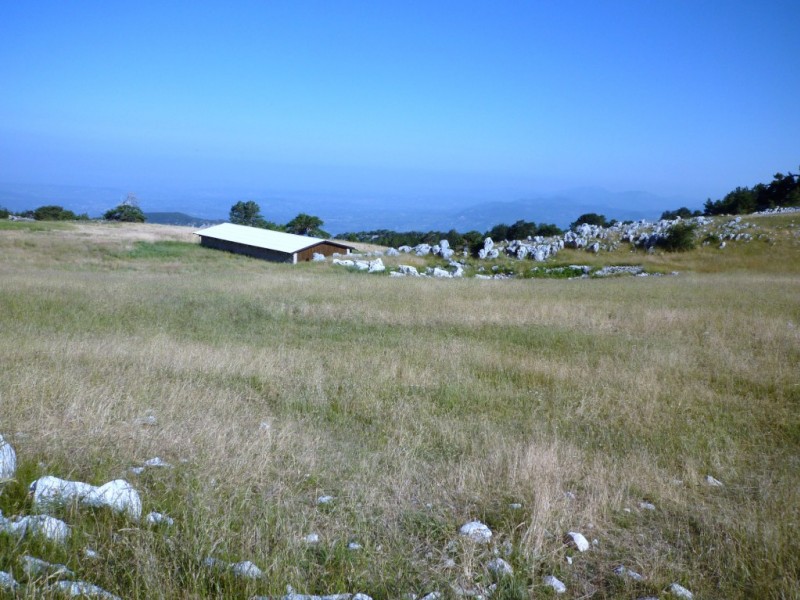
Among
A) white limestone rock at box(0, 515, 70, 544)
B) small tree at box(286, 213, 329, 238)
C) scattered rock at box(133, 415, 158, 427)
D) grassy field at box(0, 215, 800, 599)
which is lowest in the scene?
grassy field at box(0, 215, 800, 599)

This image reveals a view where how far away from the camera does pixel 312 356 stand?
10.6 metres

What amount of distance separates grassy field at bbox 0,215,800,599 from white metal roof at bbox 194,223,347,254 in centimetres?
3114

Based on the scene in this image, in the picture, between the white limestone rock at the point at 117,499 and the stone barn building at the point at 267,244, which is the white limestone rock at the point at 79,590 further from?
the stone barn building at the point at 267,244

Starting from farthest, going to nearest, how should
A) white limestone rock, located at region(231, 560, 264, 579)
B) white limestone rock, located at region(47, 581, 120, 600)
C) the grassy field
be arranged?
1. the grassy field
2. white limestone rock, located at region(231, 560, 264, 579)
3. white limestone rock, located at region(47, 581, 120, 600)

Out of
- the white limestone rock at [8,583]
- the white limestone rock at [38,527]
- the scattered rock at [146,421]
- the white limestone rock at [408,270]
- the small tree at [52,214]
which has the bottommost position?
the white limestone rock at [408,270]

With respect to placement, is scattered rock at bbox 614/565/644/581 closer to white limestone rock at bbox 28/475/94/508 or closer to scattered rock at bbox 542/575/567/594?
scattered rock at bbox 542/575/567/594

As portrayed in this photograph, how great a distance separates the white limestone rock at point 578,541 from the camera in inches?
153

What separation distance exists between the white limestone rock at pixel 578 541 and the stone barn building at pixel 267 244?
1615 inches

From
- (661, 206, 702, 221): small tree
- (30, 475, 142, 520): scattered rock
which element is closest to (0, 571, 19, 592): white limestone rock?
(30, 475, 142, 520): scattered rock

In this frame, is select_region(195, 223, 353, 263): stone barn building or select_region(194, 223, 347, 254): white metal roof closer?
select_region(195, 223, 353, 263): stone barn building

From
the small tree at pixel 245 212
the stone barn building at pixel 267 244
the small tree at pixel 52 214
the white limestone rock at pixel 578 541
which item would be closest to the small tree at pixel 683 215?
the stone barn building at pixel 267 244

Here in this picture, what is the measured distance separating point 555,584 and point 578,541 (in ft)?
1.77

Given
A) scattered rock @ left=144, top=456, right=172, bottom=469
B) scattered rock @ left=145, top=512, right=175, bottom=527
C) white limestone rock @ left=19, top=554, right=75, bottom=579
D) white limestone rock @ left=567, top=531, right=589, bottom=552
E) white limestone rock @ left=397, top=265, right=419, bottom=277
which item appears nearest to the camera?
white limestone rock @ left=19, top=554, right=75, bottom=579

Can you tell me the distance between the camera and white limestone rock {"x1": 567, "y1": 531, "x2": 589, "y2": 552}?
390cm
